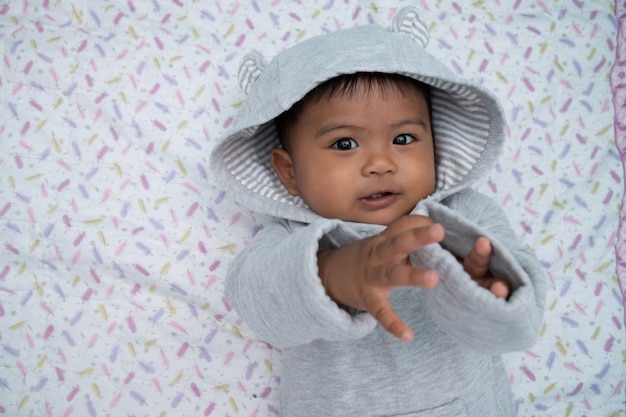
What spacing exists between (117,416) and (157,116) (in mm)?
667

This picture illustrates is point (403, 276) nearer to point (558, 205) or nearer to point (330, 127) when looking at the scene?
point (330, 127)

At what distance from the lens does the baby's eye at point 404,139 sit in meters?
1.10

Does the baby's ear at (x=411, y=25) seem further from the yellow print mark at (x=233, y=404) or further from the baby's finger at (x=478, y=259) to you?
the yellow print mark at (x=233, y=404)

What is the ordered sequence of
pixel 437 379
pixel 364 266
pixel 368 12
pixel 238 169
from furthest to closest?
1. pixel 368 12
2. pixel 238 169
3. pixel 437 379
4. pixel 364 266

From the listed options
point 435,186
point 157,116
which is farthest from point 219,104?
point 435,186

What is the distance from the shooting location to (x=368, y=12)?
4.72 ft

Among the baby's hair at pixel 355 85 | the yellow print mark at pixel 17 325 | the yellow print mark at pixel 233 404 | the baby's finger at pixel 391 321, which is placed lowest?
the yellow print mark at pixel 233 404

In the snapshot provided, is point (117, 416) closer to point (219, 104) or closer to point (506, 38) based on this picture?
point (219, 104)

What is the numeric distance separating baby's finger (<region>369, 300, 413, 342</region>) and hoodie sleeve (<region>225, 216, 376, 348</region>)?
0.07 metres

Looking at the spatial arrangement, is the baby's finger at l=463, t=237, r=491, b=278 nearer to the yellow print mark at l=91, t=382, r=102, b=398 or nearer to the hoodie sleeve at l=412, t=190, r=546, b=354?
the hoodie sleeve at l=412, t=190, r=546, b=354

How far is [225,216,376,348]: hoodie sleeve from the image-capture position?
2.52 ft

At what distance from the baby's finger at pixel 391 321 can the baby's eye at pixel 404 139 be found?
46cm

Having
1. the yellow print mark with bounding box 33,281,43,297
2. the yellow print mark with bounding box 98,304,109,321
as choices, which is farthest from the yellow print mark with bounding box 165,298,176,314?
the yellow print mark with bounding box 33,281,43,297

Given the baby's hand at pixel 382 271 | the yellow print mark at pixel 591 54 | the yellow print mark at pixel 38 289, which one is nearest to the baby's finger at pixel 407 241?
the baby's hand at pixel 382 271
